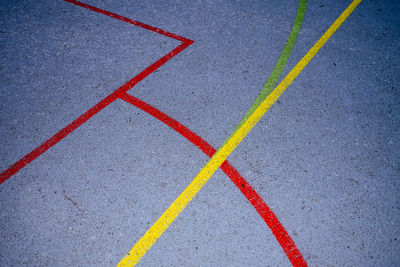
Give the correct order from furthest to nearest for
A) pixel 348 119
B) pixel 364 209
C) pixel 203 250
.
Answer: pixel 348 119 → pixel 364 209 → pixel 203 250

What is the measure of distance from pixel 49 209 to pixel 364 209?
11.1 ft

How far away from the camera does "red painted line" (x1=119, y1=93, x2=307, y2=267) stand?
2713mm

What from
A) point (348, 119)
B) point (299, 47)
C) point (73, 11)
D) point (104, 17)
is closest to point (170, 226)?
point (348, 119)

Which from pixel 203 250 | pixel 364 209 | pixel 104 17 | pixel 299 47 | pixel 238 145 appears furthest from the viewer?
pixel 104 17

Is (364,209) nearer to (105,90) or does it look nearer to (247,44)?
(247,44)

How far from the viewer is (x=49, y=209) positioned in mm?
Result: 2854

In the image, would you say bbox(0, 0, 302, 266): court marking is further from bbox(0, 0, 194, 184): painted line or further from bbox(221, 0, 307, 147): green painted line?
bbox(221, 0, 307, 147): green painted line

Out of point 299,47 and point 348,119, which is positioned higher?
point 299,47

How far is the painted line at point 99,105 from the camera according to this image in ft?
10.3

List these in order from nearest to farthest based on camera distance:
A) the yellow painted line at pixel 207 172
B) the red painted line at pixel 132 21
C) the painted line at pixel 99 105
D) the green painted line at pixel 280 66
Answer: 1. the yellow painted line at pixel 207 172
2. the painted line at pixel 99 105
3. the green painted line at pixel 280 66
4. the red painted line at pixel 132 21

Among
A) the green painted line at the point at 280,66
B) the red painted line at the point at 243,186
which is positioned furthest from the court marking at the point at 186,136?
the green painted line at the point at 280,66

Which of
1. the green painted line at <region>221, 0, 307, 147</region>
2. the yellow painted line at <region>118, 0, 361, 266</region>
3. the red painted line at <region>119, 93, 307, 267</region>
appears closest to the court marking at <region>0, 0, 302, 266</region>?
the red painted line at <region>119, 93, 307, 267</region>

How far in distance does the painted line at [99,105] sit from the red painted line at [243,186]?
203mm

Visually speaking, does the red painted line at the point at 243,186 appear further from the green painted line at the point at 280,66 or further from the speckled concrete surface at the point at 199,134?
the green painted line at the point at 280,66
